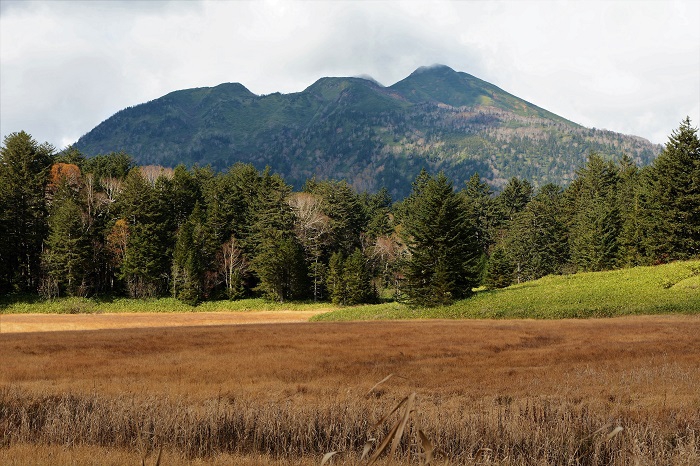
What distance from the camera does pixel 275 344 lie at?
29453 mm

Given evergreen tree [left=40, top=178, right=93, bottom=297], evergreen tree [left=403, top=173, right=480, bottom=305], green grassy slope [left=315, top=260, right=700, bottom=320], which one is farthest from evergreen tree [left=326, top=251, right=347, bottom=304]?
evergreen tree [left=40, top=178, right=93, bottom=297]

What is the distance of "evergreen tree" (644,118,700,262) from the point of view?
6444 cm

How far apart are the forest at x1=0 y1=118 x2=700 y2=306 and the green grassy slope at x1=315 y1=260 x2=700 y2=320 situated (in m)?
4.35

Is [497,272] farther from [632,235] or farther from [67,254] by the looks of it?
[67,254]

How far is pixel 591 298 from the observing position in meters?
47.1

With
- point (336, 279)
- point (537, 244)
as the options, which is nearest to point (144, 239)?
point (336, 279)

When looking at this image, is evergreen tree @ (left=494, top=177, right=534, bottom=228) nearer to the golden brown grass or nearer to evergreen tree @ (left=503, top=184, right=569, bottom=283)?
evergreen tree @ (left=503, top=184, right=569, bottom=283)

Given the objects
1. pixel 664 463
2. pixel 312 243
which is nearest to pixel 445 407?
pixel 664 463

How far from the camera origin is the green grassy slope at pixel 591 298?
4262cm

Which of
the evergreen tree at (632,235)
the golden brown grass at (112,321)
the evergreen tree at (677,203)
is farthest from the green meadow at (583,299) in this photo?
the evergreen tree at (632,235)

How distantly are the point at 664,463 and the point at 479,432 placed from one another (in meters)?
3.33

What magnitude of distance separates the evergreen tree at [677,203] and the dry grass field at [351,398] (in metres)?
41.5

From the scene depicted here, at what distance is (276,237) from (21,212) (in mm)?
39000

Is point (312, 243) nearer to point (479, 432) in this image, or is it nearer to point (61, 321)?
point (61, 321)
